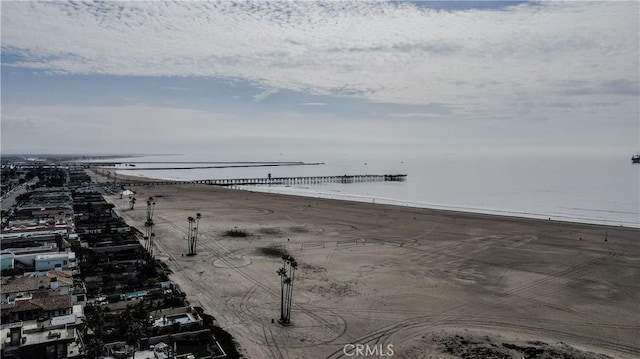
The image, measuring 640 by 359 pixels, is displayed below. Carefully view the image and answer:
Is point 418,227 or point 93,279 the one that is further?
point 418,227

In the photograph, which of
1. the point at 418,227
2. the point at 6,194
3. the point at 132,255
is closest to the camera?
the point at 132,255

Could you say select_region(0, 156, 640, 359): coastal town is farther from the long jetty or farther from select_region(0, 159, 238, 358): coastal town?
the long jetty

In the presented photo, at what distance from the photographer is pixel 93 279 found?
108ft

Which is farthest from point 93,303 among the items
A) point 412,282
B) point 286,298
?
point 412,282

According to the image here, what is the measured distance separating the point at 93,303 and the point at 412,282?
21.8m

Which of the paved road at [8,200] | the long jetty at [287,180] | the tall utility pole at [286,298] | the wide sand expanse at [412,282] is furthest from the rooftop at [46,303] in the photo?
the long jetty at [287,180]

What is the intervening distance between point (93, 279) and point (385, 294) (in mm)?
21485

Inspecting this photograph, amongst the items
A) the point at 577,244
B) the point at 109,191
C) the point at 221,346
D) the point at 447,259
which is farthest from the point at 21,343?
the point at 109,191

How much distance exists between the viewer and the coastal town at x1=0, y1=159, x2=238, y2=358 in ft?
68.9

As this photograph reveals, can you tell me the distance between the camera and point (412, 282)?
A: 3359 centimetres

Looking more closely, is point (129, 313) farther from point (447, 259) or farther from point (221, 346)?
point (447, 259)

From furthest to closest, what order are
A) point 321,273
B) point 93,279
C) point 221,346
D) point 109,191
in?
1. point 109,191
2. point 321,273
3. point 93,279
4. point 221,346

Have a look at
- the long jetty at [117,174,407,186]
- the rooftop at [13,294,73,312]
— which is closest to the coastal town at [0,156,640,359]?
the rooftop at [13,294,73,312]

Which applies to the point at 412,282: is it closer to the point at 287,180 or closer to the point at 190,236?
the point at 190,236
